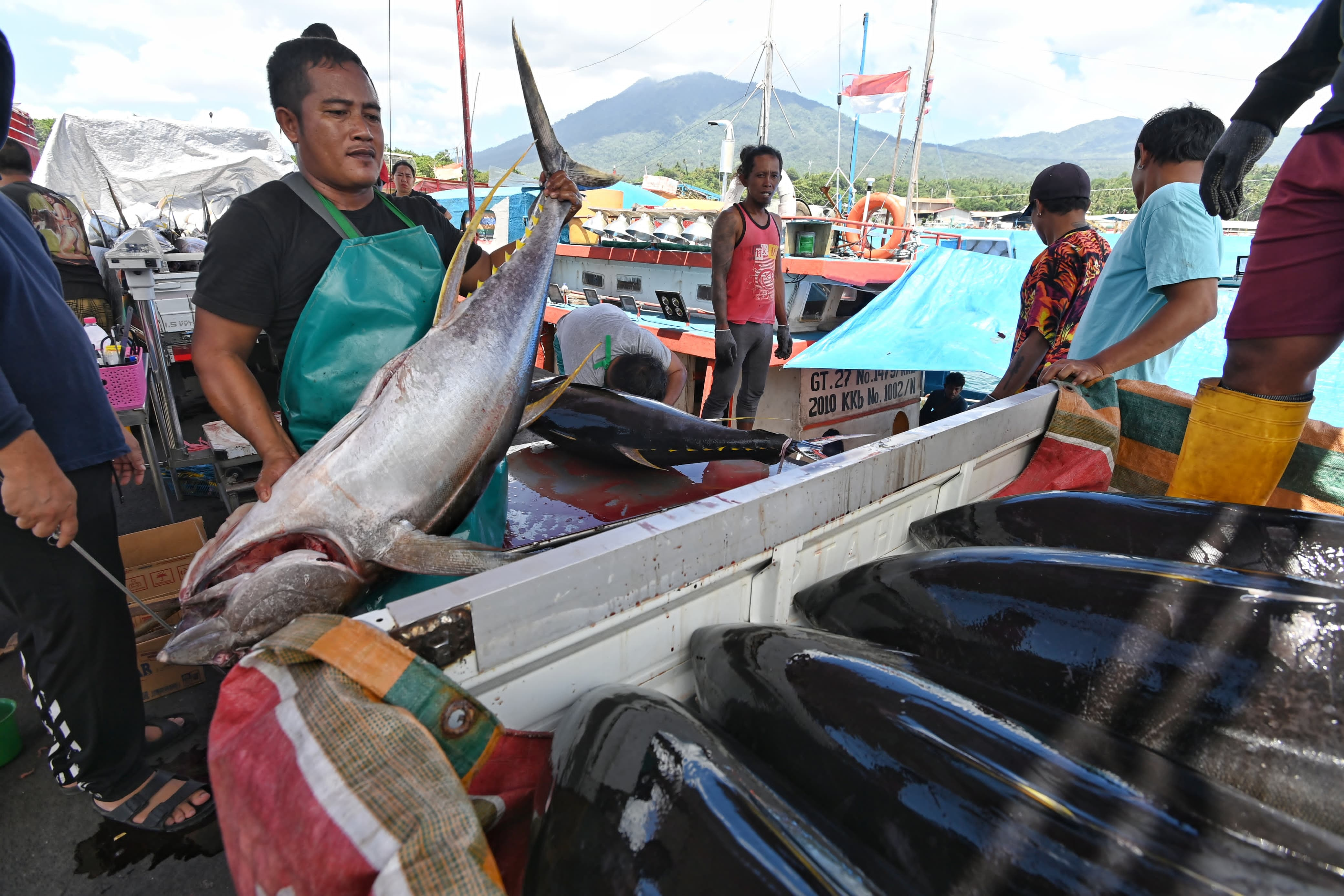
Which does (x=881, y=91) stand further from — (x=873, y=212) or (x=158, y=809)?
(x=158, y=809)

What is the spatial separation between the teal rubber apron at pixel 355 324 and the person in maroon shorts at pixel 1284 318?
2.11m

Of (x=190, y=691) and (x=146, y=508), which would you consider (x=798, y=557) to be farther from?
(x=146, y=508)

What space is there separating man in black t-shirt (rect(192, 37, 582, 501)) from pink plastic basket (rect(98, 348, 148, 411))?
308 cm

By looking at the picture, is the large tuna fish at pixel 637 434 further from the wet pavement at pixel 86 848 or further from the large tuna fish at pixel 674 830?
the wet pavement at pixel 86 848

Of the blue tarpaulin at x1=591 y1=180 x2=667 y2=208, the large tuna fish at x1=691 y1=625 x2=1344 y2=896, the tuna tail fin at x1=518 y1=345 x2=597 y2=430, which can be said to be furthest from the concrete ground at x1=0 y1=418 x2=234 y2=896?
the blue tarpaulin at x1=591 y1=180 x2=667 y2=208

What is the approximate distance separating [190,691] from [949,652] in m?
3.46

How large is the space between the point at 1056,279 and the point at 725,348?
2.58 m

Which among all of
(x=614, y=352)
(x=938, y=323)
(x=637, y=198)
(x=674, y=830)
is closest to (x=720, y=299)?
(x=614, y=352)

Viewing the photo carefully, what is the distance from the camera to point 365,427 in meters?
1.60

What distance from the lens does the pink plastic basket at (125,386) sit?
12.6 feet

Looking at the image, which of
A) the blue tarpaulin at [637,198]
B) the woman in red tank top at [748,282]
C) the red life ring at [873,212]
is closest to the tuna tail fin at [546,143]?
the woman in red tank top at [748,282]

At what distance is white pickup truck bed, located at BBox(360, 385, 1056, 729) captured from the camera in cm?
98

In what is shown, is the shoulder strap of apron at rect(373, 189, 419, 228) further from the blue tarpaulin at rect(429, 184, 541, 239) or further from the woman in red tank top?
the blue tarpaulin at rect(429, 184, 541, 239)

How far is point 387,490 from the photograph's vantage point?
5.21 ft
